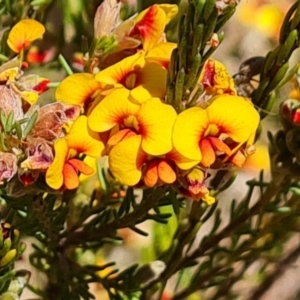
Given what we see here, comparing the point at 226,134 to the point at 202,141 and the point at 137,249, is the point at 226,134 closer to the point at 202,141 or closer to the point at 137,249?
the point at 202,141

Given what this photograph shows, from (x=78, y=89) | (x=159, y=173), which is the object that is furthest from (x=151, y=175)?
(x=78, y=89)

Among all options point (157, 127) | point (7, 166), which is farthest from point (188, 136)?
point (7, 166)

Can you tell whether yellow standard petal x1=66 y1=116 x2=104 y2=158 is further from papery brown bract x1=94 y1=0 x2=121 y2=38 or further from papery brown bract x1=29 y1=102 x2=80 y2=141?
papery brown bract x1=94 y1=0 x2=121 y2=38

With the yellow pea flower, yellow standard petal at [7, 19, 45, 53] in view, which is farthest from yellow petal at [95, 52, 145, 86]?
yellow standard petal at [7, 19, 45, 53]

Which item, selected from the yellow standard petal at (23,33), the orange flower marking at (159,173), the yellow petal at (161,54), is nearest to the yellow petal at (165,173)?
the orange flower marking at (159,173)

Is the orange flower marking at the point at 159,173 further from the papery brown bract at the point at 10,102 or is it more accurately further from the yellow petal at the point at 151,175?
the papery brown bract at the point at 10,102

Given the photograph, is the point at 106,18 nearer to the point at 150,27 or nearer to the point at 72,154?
the point at 150,27

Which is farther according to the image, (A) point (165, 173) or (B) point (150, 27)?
(B) point (150, 27)
